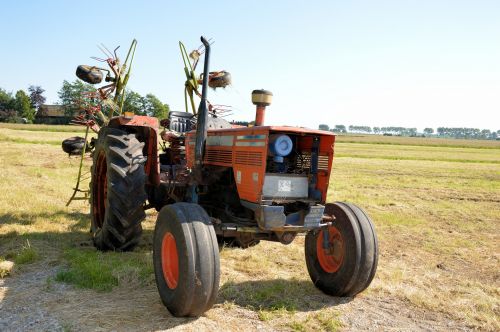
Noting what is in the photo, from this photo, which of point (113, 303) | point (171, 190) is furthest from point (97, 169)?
point (113, 303)

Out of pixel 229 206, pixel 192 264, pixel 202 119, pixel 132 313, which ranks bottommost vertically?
pixel 132 313

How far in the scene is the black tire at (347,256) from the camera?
13.3 ft

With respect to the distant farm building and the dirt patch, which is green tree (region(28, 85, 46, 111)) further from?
the dirt patch

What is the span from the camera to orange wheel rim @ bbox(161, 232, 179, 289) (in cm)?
370

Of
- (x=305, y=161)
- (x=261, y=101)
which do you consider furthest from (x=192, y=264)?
(x=261, y=101)

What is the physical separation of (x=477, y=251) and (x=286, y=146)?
4.12m

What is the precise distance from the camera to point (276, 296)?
A: 4129 mm

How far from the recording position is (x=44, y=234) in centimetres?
601

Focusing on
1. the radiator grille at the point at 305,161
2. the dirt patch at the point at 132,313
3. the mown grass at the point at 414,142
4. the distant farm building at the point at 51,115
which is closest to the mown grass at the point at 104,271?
the dirt patch at the point at 132,313

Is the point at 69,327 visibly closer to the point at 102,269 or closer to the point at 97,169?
the point at 102,269

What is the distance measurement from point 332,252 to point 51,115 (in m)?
83.4

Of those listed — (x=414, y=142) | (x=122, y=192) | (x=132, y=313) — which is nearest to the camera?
(x=132, y=313)

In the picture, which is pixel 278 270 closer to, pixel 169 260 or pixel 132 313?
pixel 169 260

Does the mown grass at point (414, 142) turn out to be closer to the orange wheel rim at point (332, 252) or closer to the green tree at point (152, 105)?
the green tree at point (152, 105)
